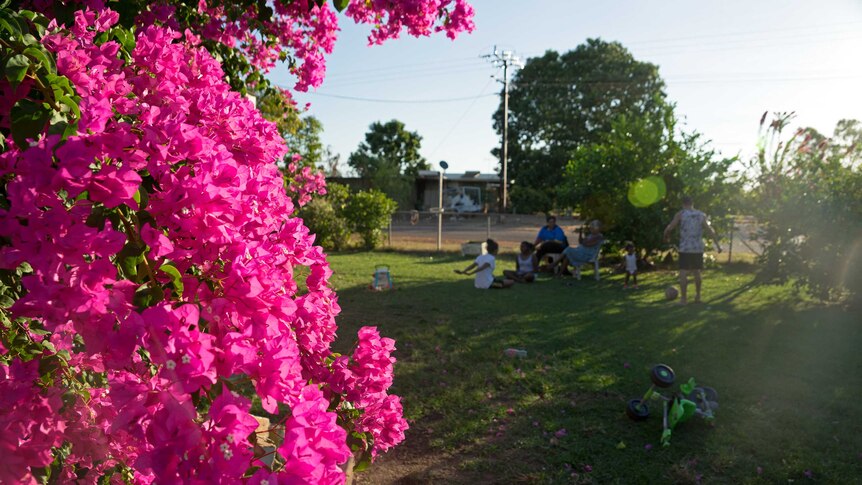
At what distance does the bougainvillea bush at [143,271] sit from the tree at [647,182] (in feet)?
41.5

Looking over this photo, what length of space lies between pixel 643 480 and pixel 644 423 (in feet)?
3.13

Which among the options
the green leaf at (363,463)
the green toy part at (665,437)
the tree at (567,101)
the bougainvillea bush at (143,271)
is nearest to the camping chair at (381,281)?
the green toy part at (665,437)

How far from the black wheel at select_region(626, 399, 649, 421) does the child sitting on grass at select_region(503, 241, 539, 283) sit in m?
6.94

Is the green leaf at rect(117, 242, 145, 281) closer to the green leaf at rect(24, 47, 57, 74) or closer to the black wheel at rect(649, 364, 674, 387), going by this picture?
the green leaf at rect(24, 47, 57, 74)

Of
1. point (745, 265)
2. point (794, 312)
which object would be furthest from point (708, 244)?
point (794, 312)

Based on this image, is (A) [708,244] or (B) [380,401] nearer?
(B) [380,401]

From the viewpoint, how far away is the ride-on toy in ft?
14.1

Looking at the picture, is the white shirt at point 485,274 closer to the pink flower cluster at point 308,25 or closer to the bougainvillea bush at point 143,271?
the pink flower cluster at point 308,25

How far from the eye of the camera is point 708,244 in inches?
537

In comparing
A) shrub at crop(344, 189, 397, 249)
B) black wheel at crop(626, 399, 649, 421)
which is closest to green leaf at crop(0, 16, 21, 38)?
black wheel at crop(626, 399, 649, 421)

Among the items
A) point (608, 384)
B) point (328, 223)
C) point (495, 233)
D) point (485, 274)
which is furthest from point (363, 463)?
point (495, 233)

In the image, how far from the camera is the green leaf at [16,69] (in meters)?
1.23

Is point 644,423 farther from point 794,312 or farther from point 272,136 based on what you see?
point 794,312

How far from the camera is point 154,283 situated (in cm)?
123
